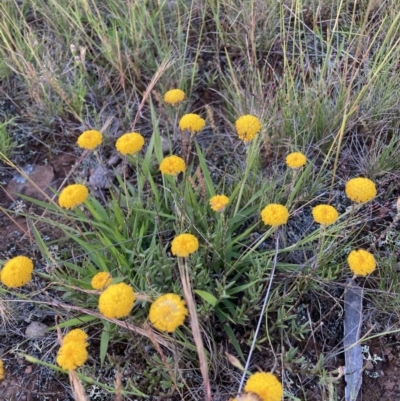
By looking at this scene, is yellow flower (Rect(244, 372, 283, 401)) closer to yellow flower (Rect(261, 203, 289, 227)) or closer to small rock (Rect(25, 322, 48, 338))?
yellow flower (Rect(261, 203, 289, 227))

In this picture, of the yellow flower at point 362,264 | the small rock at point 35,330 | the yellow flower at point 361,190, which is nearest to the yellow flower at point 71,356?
the small rock at point 35,330

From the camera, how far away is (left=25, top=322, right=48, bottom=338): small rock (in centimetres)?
170

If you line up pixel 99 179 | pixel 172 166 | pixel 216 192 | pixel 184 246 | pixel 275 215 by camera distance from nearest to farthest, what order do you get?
pixel 184 246
pixel 275 215
pixel 172 166
pixel 216 192
pixel 99 179

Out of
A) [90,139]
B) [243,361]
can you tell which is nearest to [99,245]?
[90,139]

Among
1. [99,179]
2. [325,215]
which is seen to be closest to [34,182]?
[99,179]

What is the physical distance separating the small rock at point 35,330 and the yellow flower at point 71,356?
0.56 m

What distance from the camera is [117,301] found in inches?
45.5

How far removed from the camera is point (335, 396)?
147cm

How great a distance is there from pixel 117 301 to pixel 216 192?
0.93 meters

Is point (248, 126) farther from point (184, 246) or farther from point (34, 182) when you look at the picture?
point (34, 182)

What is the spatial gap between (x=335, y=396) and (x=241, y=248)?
60 cm

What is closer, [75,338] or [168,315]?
[168,315]

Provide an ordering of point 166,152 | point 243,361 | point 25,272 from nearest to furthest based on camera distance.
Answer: point 25,272
point 243,361
point 166,152

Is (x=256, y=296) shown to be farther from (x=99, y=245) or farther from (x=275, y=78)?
(x=275, y=78)
